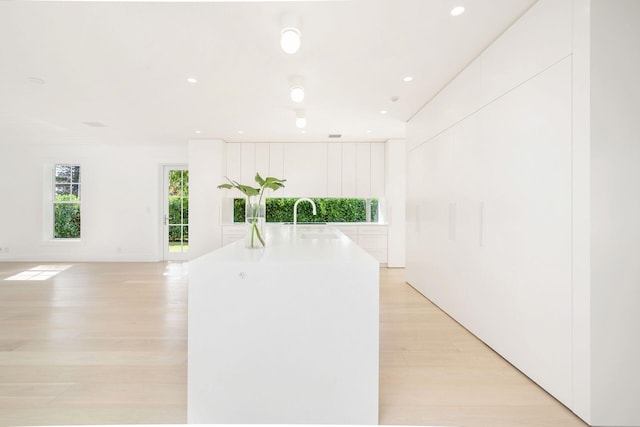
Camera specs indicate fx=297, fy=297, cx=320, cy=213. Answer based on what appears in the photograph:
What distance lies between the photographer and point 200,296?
4.73ft

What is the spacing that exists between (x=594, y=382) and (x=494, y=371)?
0.63m

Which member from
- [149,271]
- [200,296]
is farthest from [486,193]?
[149,271]

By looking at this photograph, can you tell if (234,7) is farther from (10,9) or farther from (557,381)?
(557,381)

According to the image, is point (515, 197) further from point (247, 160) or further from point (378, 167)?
point (247, 160)

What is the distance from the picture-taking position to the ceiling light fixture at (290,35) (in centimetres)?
196

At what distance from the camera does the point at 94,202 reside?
6.35m

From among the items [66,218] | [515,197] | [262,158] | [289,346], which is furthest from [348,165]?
[66,218]

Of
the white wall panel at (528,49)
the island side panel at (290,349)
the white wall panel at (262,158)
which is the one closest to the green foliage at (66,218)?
the white wall panel at (262,158)

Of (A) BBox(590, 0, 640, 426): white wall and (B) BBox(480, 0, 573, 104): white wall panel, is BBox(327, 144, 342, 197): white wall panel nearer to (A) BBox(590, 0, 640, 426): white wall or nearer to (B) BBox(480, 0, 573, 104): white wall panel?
(B) BBox(480, 0, 573, 104): white wall panel

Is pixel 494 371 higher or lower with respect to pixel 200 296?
lower

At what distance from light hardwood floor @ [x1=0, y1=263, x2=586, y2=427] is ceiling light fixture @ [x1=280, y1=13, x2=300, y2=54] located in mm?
2275

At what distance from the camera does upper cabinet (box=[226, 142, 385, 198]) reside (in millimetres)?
5918

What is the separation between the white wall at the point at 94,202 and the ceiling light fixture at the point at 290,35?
5396 millimetres

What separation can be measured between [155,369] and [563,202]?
2790 millimetres
